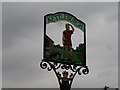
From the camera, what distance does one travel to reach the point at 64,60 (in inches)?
637

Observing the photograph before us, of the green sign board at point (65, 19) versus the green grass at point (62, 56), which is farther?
the green sign board at point (65, 19)

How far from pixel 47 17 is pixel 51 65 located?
183cm

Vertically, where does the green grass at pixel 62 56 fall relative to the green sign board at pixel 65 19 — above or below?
below

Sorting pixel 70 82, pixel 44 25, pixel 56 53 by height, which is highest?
pixel 44 25

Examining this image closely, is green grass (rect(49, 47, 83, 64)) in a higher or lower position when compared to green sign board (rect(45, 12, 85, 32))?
lower

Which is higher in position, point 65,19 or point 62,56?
point 65,19

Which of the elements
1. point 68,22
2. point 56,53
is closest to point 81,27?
point 68,22

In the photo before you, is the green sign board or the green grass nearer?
the green grass

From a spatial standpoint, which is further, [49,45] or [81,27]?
[81,27]

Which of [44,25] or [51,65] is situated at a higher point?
[44,25]

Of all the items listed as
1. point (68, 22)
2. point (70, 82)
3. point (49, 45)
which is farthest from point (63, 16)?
point (70, 82)

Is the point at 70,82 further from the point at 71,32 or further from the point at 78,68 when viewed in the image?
the point at 71,32

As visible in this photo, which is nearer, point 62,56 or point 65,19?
point 62,56

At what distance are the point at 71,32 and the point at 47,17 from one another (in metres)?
1.15
